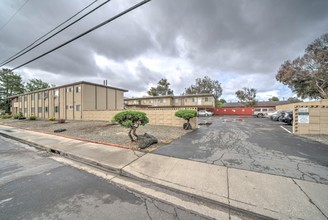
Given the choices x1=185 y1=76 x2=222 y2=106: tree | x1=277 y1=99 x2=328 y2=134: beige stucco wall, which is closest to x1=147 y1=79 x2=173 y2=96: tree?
x1=185 y1=76 x2=222 y2=106: tree

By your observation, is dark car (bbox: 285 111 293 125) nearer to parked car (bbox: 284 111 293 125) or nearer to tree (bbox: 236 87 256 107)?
parked car (bbox: 284 111 293 125)

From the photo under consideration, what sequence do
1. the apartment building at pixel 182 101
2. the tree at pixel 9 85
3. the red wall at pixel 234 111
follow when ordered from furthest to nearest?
the tree at pixel 9 85, the red wall at pixel 234 111, the apartment building at pixel 182 101

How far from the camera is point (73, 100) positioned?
24.1 metres

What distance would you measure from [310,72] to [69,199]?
34195 millimetres

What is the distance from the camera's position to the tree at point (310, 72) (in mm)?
22125

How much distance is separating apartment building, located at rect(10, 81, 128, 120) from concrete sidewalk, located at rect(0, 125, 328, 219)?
20.9m

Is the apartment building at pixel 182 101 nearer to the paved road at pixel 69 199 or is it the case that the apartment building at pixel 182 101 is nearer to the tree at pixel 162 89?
the tree at pixel 162 89

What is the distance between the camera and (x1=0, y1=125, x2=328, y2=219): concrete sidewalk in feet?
8.74

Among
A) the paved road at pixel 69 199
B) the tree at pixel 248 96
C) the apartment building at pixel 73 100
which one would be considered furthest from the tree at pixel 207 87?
the paved road at pixel 69 199

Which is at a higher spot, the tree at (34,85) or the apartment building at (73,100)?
the tree at (34,85)

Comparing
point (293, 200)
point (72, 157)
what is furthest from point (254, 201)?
point (72, 157)

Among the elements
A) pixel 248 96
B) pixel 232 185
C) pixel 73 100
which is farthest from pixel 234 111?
pixel 232 185

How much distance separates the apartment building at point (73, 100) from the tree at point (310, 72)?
101ft

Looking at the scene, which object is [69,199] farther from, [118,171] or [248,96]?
[248,96]
